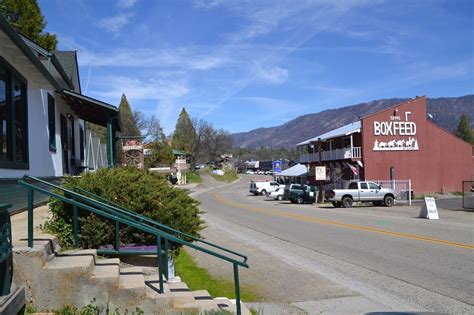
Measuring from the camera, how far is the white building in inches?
380

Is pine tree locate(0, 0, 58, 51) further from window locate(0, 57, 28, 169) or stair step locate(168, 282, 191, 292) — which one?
stair step locate(168, 282, 191, 292)

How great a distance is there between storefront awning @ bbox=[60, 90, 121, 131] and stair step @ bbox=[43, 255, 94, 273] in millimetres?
9160

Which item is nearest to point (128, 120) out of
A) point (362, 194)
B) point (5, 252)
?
point (362, 194)

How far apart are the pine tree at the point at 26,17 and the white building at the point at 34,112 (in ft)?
30.8

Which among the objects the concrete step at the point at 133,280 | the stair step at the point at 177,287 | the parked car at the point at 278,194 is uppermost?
the concrete step at the point at 133,280

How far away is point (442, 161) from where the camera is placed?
5794 cm

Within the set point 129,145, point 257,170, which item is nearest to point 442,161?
point 129,145

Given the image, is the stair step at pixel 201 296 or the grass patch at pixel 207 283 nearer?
the stair step at pixel 201 296

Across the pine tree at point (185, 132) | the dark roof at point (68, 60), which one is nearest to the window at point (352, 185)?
the dark roof at point (68, 60)

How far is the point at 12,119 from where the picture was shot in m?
10.3

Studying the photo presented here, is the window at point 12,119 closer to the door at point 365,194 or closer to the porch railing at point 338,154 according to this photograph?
the door at point 365,194

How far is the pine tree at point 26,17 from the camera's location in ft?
83.5

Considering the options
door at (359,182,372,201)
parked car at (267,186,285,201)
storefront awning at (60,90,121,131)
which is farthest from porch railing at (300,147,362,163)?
storefront awning at (60,90,121,131)

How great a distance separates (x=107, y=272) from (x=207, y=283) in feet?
13.9
